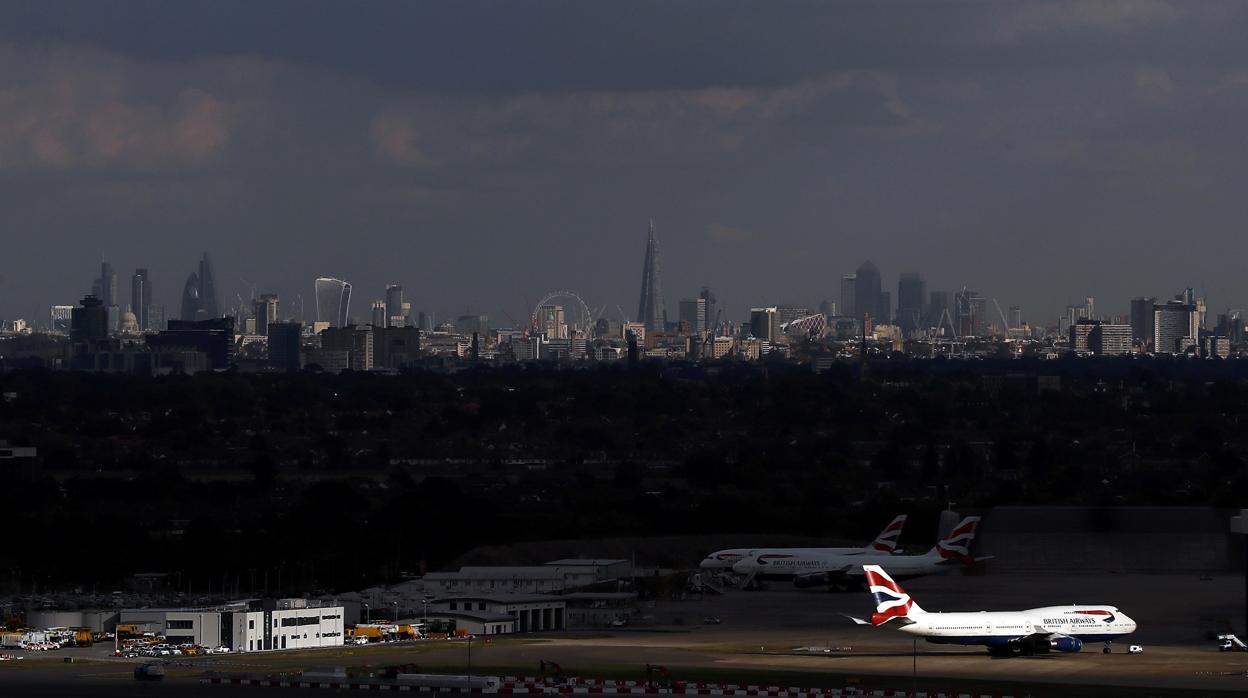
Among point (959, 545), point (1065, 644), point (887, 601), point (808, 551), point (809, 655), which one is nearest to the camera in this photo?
point (1065, 644)

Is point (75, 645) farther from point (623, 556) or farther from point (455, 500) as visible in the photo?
point (455, 500)

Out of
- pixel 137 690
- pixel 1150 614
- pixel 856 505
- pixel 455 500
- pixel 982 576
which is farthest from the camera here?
pixel 856 505

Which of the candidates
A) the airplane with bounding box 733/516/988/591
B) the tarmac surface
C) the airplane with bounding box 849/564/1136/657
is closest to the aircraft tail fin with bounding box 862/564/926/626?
the airplane with bounding box 849/564/1136/657

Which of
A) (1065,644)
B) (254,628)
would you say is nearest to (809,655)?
(1065,644)

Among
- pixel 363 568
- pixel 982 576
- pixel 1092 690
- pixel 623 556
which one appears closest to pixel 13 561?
pixel 363 568

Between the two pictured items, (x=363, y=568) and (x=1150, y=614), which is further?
(x=363, y=568)

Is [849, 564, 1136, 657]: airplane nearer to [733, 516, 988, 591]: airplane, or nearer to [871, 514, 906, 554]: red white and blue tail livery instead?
[733, 516, 988, 591]: airplane

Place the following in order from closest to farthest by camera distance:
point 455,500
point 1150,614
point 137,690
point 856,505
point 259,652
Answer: point 137,690, point 259,652, point 1150,614, point 455,500, point 856,505

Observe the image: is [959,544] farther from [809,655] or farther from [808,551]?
[809,655]
